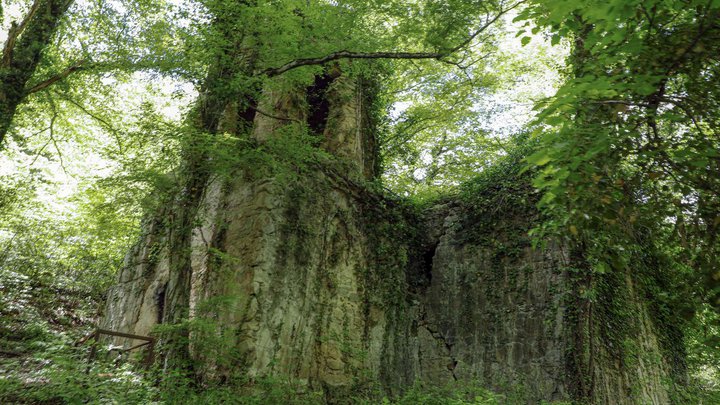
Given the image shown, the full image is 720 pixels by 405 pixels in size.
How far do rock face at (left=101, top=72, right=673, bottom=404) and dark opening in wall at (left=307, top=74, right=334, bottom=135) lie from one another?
322 millimetres

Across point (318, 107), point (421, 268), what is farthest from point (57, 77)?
point (421, 268)

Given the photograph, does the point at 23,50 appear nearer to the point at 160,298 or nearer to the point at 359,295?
the point at 160,298

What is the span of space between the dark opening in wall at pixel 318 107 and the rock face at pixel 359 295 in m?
0.32

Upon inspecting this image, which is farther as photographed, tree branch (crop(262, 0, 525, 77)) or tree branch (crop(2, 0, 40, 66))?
tree branch (crop(2, 0, 40, 66))

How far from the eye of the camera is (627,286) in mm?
10500

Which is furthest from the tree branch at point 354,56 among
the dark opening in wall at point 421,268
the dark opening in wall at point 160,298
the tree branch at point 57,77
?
the tree branch at point 57,77

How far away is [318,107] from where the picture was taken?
41.2 ft

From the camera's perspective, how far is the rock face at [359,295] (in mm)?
7984

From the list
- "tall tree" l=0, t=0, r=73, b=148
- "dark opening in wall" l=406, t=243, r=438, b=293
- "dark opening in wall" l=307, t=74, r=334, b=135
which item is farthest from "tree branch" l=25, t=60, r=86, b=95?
"dark opening in wall" l=406, t=243, r=438, b=293

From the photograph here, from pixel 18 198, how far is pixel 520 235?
14019mm

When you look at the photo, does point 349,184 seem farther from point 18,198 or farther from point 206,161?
point 18,198

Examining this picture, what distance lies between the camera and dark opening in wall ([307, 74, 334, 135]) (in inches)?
488

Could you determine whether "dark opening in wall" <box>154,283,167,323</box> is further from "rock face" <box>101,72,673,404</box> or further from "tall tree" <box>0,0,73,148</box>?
"tall tree" <box>0,0,73,148</box>

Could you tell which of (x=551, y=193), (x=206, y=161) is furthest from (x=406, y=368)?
(x=551, y=193)
